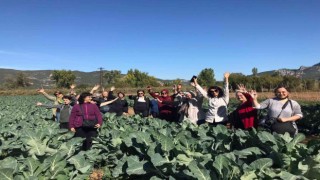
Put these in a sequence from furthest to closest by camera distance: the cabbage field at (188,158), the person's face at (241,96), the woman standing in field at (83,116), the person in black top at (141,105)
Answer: the person in black top at (141,105) → the woman standing in field at (83,116) → the person's face at (241,96) → the cabbage field at (188,158)

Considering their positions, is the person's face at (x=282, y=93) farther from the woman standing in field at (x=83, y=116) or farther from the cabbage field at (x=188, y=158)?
Result: the woman standing in field at (x=83, y=116)

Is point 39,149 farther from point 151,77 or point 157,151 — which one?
point 151,77

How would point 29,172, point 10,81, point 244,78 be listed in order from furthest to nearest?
point 10,81, point 244,78, point 29,172

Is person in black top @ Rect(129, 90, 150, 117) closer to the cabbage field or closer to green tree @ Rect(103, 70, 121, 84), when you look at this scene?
the cabbage field

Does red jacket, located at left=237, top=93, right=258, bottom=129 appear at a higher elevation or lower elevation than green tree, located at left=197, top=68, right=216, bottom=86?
lower

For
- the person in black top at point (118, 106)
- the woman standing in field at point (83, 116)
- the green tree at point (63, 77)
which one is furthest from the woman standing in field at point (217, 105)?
the green tree at point (63, 77)

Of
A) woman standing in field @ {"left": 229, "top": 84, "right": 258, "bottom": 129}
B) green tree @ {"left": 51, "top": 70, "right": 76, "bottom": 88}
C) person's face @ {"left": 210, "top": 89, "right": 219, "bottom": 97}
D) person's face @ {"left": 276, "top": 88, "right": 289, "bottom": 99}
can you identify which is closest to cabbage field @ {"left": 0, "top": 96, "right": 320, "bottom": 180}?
woman standing in field @ {"left": 229, "top": 84, "right": 258, "bottom": 129}

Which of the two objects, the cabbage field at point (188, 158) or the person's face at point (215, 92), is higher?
the person's face at point (215, 92)

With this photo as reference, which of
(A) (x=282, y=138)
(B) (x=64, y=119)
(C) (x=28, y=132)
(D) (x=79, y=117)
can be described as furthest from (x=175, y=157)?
(B) (x=64, y=119)

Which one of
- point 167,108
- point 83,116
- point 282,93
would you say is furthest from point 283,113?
point 167,108

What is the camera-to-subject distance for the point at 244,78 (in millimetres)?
76000

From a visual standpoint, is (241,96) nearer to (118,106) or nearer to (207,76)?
(118,106)

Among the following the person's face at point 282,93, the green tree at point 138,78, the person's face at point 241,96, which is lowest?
the person's face at point 241,96

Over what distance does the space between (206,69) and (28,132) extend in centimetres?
9418
